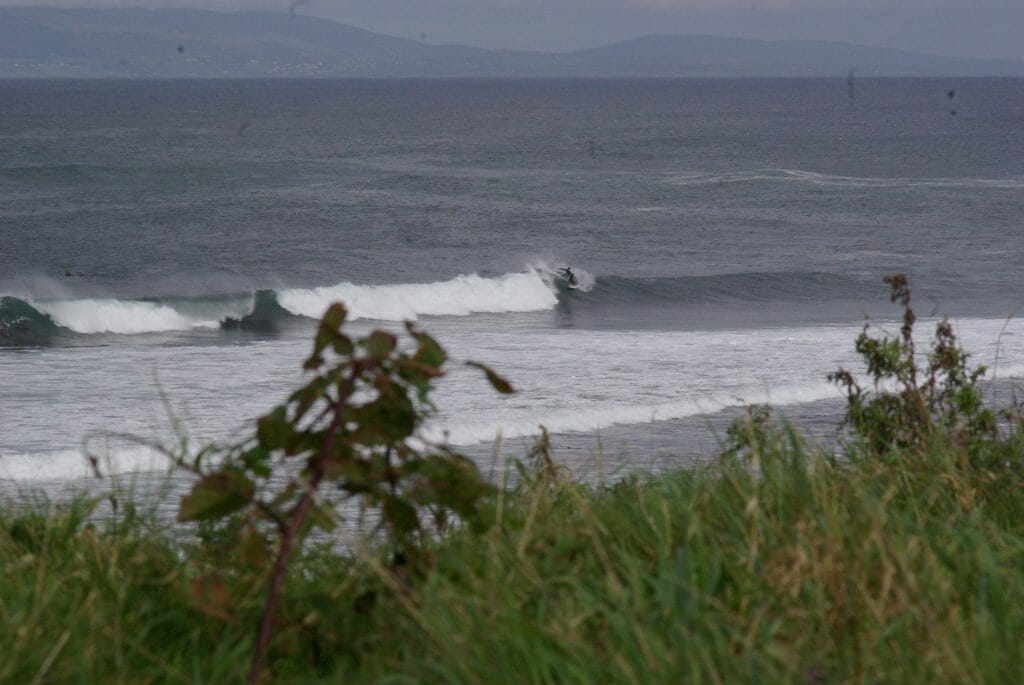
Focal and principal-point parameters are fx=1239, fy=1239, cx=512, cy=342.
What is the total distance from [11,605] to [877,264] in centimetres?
2763

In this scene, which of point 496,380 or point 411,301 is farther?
point 411,301

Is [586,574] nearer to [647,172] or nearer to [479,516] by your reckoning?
[479,516]

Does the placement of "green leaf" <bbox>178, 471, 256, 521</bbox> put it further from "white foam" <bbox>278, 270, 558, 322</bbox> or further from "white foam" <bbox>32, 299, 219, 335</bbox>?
"white foam" <bbox>278, 270, 558, 322</bbox>

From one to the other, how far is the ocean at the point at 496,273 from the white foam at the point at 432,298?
0.08 m

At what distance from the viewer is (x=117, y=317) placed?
65.1ft

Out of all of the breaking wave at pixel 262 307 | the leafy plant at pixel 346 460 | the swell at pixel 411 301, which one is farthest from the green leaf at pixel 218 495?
the swell at pixel 411 301

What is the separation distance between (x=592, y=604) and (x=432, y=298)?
67.5 feet

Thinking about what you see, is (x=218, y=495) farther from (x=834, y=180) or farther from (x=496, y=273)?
(x=834, y=180)

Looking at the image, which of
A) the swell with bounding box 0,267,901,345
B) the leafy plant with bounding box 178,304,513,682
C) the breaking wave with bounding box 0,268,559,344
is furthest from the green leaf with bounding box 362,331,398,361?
the swell with bounding box 0,267,901,345

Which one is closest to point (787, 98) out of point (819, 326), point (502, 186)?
point (502, 186)

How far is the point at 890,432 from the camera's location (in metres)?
4.77

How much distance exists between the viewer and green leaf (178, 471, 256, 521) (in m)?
2.66

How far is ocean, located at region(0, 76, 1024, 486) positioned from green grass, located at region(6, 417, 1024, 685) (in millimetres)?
500

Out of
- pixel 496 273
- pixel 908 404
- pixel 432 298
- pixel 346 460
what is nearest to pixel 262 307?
pixel 432 298
